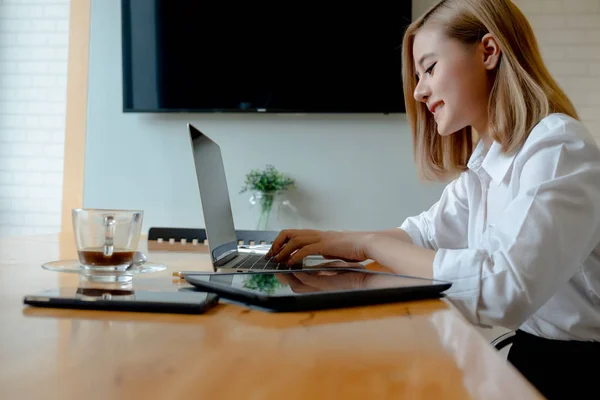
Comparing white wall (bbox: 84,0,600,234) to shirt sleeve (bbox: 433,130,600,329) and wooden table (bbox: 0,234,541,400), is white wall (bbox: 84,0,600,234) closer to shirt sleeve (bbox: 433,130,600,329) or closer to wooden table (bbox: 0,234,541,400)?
Result: shirt sleeve (bbox: 433,130,600,329)

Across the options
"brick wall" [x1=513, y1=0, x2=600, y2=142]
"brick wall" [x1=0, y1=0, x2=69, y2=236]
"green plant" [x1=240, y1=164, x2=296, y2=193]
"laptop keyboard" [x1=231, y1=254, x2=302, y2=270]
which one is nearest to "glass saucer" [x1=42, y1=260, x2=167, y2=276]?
"laptop keyboard" [x1=231, y1=254, x2=302, y2=270]

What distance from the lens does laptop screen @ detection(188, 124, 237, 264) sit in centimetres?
105

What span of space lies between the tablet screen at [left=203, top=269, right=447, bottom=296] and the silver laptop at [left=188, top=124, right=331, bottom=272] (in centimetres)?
19

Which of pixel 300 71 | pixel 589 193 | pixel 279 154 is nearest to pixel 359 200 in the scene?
pixel 279 154

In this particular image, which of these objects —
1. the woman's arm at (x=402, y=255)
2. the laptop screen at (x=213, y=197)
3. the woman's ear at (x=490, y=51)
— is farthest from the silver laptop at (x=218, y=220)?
the woman's ear at (x=490, y=51)

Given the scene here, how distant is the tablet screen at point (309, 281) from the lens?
643mm

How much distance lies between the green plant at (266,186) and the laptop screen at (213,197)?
1.39 m

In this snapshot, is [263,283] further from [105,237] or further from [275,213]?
[275,213]

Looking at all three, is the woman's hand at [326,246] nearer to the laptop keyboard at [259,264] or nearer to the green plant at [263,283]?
the laptop keyboard at [259,264]

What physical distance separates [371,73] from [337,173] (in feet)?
1.56

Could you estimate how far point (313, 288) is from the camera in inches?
25.8

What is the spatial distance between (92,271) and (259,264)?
12.5 inches

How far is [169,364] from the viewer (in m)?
0.39

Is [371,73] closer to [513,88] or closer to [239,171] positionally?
[239,171]
